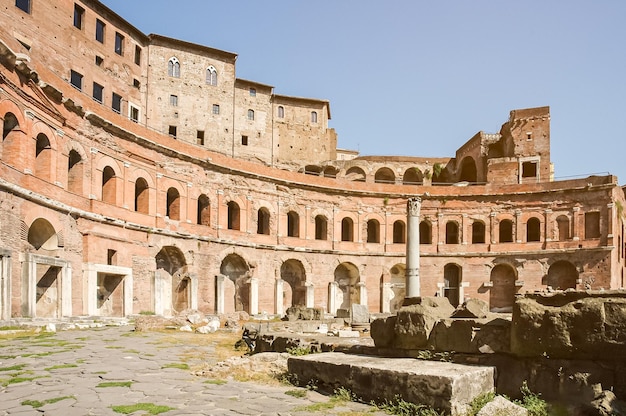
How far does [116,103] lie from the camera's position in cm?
3170

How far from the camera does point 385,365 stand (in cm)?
616

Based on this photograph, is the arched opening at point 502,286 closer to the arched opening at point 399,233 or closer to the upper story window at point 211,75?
the arched opening at point 399,233

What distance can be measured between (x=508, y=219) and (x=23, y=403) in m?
31.0

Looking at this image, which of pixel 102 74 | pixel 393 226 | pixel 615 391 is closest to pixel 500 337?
pixel 615 391

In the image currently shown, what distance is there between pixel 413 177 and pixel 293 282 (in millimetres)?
16845

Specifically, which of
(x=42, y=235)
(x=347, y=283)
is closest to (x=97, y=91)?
(x=42, y=235)

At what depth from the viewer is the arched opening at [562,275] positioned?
101ft

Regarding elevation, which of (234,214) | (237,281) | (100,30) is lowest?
(237,281)

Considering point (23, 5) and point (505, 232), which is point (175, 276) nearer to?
point (23, 5)

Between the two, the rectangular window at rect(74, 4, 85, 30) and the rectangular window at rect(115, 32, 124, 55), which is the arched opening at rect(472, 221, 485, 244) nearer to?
the rectangular window at rect(115, 32, 124, 55)

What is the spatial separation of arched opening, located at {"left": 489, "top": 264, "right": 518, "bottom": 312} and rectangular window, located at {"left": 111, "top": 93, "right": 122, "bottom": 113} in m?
25.8

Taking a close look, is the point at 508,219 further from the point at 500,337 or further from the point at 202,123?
the point at 500,337

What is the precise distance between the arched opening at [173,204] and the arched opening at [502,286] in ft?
64.9

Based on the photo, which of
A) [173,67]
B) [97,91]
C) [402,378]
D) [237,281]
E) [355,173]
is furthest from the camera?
[355,173]
